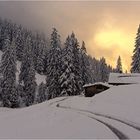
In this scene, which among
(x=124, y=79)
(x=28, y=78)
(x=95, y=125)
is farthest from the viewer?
(x=28, y=78)

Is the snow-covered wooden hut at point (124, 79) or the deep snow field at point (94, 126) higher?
the snow-covered wooden hut at point (124, 79)

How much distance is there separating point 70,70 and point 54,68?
463cm

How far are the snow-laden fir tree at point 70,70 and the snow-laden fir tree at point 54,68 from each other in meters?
2.05

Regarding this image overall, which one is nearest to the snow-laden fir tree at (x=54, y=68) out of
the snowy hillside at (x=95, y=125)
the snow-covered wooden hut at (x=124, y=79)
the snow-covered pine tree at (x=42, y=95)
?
the snow-covered wooden hut at (x=124, y=79)

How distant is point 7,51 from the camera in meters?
89.5

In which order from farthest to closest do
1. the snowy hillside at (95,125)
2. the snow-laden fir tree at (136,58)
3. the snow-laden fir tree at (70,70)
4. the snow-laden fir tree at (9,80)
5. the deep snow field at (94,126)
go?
1. the snow-laden fir tree at (136,58)
2. the snow-laden fir tree at (9,80)
3. the snow-laden fir tree at (70,70)
4. the snowy hillside at (95,125)
5. the deep snow field at (94,126)

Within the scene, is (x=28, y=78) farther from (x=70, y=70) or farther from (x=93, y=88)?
(x=93, y=88)

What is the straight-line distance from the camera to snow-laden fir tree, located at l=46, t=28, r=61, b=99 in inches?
3031

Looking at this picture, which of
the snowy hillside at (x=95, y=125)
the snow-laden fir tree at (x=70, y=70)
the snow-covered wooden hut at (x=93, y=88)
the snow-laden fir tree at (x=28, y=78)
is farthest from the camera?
the snow-laden fir tree at (x=28, y=78)

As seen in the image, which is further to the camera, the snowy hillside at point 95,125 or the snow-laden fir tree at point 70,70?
the snow-laden fir tree at point 70,70

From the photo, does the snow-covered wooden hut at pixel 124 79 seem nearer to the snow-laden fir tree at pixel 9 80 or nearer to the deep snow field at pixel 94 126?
the snow-laden fir tree at pixel 9 80

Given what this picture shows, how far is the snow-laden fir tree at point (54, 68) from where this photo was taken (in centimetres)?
7700

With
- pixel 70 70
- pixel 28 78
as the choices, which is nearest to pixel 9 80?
pixel 70 70

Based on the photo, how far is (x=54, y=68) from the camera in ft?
260
